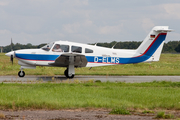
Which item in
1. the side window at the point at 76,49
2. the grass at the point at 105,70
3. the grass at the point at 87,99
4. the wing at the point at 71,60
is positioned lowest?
the grass at the point at 87,99

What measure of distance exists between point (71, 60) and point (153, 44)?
5.95m

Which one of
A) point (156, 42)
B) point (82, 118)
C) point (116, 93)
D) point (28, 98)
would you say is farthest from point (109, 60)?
point (82, 118)

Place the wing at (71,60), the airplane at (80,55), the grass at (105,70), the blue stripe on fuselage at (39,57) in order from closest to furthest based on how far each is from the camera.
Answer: the wing at (71,60) → the airplane at (80,55) → the blue stripe on fuselage at (39,57) → the grass at (105,70)

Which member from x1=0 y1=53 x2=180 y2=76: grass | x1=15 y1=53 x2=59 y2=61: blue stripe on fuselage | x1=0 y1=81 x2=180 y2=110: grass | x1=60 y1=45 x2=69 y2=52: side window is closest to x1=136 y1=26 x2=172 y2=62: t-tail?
x1=0 y1=53 x2=180 y2=76: grass

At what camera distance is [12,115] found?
6.79m

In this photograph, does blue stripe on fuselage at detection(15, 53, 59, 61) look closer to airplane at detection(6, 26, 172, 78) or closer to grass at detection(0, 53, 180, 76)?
airplane at detection(6, 26, 172, 78)

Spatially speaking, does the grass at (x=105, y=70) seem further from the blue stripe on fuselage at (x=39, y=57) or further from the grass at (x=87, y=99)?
the grass at (x=87, y=99)

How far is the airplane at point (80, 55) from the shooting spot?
52.9 feet

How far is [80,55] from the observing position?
15.3 meters

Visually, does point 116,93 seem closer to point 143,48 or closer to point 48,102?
point 48,102

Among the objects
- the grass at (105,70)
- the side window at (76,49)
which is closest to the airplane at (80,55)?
the side window at (76,49)

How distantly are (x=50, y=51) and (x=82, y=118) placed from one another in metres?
10.3

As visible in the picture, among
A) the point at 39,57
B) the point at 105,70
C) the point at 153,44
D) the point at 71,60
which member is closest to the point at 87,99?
the point at 71,60

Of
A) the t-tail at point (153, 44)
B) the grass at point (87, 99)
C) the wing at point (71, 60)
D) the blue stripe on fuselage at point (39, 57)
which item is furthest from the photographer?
the t-tail at point (153, 44)
